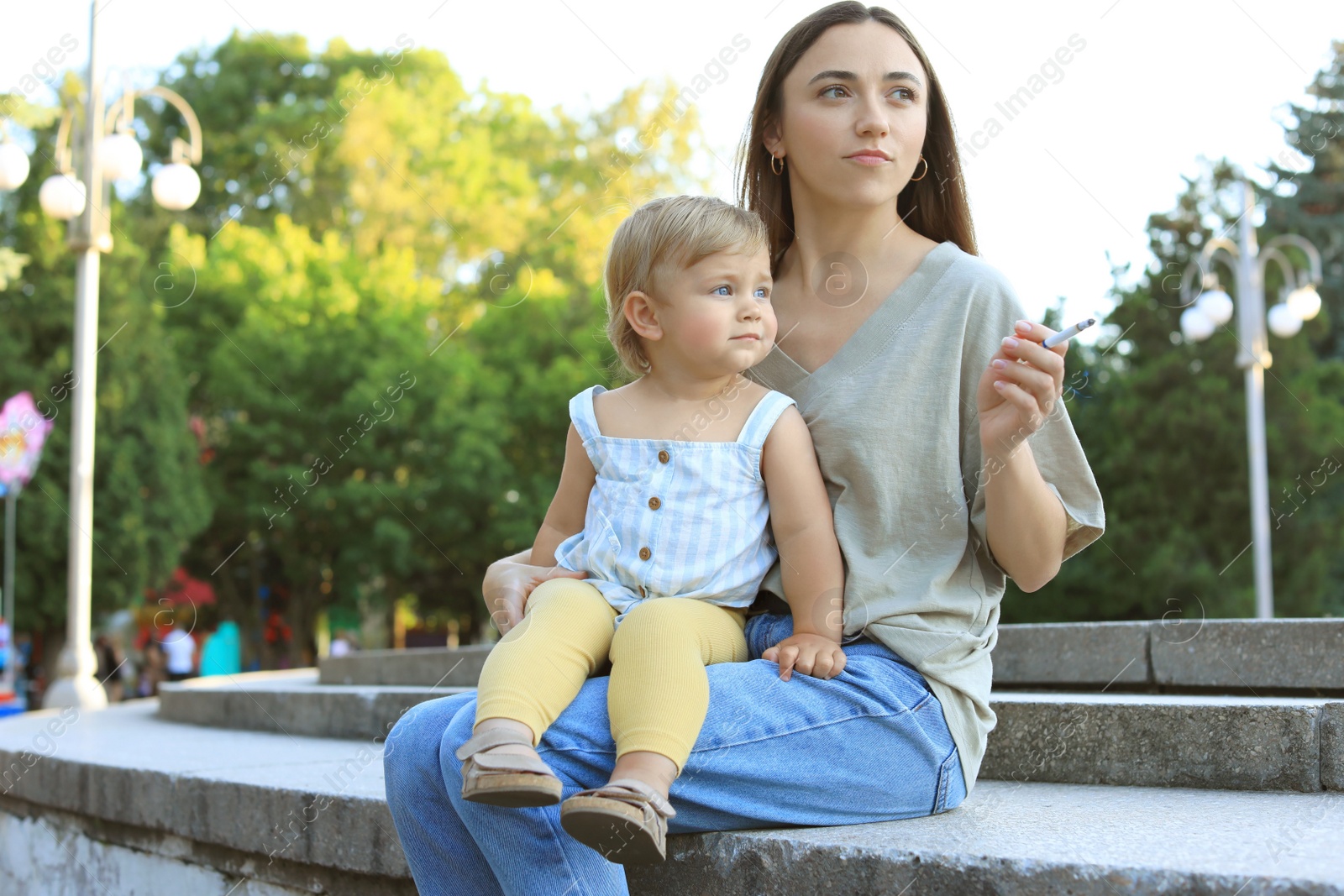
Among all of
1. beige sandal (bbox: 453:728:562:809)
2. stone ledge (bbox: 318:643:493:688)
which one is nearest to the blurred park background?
stone ledge (bbox: 318:643:493:688)

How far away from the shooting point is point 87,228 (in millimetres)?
10273

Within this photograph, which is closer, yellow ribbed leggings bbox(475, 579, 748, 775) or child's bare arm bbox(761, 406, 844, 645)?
yellow ribbed leggings bbox(475, 579, 748, 775)

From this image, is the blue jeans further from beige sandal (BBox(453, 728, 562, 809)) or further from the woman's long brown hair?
the woman's long brown hair

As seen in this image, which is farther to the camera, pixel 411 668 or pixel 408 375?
pixel 408 375

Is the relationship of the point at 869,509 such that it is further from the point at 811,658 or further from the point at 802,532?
the point at 811,658

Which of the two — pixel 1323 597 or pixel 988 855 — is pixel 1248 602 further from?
pixel 988 855

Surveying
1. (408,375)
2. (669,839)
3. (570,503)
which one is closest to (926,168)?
(570,503)

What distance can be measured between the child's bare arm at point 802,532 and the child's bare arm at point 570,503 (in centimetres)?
37

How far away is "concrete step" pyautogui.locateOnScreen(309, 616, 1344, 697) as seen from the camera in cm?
366

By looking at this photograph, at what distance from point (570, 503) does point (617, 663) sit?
0.55 meters

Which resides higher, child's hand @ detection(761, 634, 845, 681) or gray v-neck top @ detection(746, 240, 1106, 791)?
gray v-neck top @ detection(746, 240, 1106, 791)

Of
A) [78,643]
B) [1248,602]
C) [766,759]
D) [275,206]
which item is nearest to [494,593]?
[766,759]

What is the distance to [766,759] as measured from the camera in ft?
6.81

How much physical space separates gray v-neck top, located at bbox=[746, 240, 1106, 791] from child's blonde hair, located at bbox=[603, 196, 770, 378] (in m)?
0.34
